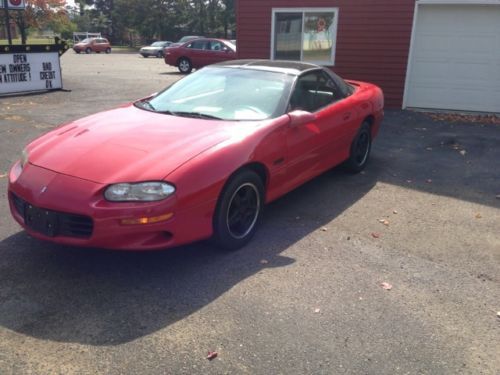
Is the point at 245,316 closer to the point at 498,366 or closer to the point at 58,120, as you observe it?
the point at 498,366

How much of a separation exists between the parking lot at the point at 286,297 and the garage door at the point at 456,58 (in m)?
6.27

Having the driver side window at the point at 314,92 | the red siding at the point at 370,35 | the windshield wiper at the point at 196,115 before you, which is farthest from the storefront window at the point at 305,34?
the windshield wiper at the point at 196,115

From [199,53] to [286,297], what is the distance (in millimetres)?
18555

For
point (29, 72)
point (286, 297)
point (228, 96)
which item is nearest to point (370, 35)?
point (228, 96)

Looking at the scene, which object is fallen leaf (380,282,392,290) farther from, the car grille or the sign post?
the sign post

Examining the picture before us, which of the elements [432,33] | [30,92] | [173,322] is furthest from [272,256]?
[30,92]

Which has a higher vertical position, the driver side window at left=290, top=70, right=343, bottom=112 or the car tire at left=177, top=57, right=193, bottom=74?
the driver side window at left=290, top=70, right=343, bottom=112

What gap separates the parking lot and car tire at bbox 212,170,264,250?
0.40 ft

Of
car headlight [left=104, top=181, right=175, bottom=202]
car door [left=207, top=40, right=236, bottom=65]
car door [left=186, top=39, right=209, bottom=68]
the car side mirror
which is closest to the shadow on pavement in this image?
car headlight [left=104, top=181, right=175, bottom=202]

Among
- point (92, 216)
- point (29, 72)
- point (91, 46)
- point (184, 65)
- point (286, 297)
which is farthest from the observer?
point (91, 46)

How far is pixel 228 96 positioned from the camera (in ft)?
15.2

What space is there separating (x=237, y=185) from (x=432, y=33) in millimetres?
8676

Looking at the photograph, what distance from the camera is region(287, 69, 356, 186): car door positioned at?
179 inches

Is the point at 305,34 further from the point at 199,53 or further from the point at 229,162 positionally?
the point at 199,53
